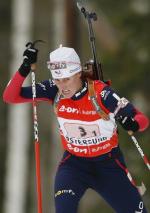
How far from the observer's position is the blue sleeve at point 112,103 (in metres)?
7.89

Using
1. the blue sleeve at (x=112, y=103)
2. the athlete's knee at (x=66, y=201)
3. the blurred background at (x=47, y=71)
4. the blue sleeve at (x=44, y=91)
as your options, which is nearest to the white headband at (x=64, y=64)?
the blue sleeve at (x=44, y=91)

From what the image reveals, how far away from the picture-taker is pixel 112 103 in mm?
7922

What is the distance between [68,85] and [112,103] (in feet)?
1.59

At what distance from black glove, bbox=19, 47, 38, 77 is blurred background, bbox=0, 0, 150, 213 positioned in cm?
901

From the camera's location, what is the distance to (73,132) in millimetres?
8203

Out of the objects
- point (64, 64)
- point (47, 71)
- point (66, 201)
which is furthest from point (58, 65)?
point (47, 71)

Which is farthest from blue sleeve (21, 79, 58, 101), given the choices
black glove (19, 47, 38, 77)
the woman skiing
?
black glove (19, 47, 38, 77)

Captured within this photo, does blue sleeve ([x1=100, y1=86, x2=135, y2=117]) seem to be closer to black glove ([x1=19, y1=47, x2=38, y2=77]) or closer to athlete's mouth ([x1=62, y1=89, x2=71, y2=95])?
athlete's mouth ([x1=62, y1=89, x2=71, y2=95])

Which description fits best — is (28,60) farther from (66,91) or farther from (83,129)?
(83,129)

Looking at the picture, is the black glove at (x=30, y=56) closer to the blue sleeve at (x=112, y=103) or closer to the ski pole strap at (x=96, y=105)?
the ski pole strap at (x=96, y=105)

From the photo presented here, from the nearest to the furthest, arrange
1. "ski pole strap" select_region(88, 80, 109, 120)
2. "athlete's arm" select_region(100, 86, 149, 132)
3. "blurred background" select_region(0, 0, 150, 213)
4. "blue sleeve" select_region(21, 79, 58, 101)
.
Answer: "athlete's arm" select_region(100, 86, 149, 132)
"ski pole strap" select_region(88, 80, 109, 120)
"blue sleeve" select_region(21, 79, 58, 101)
"blurred background" select_region(0, 0, 150, 213)

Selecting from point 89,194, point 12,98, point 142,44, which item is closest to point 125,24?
point 142,44

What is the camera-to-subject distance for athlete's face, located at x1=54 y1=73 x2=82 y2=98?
26.5ft

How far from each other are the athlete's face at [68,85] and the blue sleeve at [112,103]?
303mm
